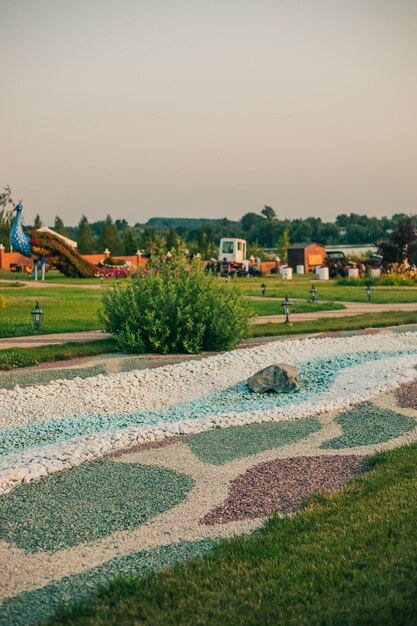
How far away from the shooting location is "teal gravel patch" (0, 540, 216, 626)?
152 inches

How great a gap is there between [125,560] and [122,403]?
519 cm

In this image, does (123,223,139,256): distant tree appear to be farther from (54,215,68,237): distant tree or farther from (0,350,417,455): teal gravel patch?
(0,350,417,455): teal gravel patch

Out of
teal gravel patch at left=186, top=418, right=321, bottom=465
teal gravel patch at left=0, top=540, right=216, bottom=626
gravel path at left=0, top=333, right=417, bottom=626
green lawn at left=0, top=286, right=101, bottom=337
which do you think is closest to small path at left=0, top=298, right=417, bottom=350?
green lawn at left=0, top=286, right=101, bottom=337

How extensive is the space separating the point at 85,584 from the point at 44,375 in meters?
6.99

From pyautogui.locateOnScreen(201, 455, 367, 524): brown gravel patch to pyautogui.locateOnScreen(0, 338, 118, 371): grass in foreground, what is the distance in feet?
20.2

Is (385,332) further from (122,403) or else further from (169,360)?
(122,403)

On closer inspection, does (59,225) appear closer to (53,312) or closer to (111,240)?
(111,240)

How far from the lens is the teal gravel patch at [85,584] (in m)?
3.87

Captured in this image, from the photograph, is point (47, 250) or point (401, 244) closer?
point (401, 244)

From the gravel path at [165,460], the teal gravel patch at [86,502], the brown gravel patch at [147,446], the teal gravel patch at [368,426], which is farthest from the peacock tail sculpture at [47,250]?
the teal gravel patch at [86,502]

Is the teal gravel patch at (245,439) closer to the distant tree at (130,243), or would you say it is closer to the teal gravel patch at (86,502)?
the teal gravel patch at (86,502)

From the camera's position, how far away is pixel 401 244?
3716cm

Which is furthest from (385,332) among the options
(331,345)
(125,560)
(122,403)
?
(125,560)

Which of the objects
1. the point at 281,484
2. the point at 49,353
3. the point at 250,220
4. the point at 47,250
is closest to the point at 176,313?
the point at 49,353
